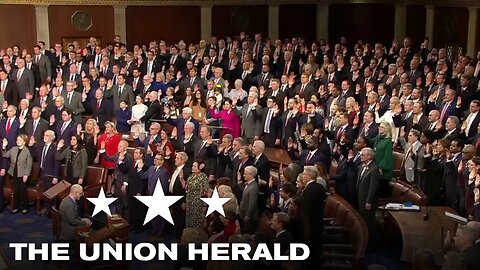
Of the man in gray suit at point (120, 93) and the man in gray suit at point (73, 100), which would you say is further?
the man in gray suit at point (120, 93)

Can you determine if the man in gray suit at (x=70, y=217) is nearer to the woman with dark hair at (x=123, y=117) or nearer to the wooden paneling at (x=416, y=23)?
the woman with dark hair at (x=123, y=117)

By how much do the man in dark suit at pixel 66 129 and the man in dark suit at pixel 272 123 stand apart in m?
3.48

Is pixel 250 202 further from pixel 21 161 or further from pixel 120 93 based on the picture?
pixel 120 93

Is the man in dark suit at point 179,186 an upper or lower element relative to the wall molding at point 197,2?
lower

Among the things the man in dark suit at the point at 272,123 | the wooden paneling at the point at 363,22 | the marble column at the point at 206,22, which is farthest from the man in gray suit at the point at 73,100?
the wooden paneling at the point at 363,22

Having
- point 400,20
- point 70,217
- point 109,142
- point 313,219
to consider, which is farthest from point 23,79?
point 400,20

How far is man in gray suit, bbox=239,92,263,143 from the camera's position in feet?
45.7

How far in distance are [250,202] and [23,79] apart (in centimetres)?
848

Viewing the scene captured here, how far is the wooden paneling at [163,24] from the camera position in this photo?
24.5 meters

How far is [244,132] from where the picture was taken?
1402 cm

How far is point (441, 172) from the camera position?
432 inches

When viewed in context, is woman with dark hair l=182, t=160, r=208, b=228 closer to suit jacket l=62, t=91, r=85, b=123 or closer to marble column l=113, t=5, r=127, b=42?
suit jacket l=62, t=91, r=85, b=123

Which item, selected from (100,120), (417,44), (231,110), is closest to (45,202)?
(100,120)

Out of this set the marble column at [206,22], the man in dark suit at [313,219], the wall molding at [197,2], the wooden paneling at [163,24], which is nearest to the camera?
the man in dark suit at [313,219]
